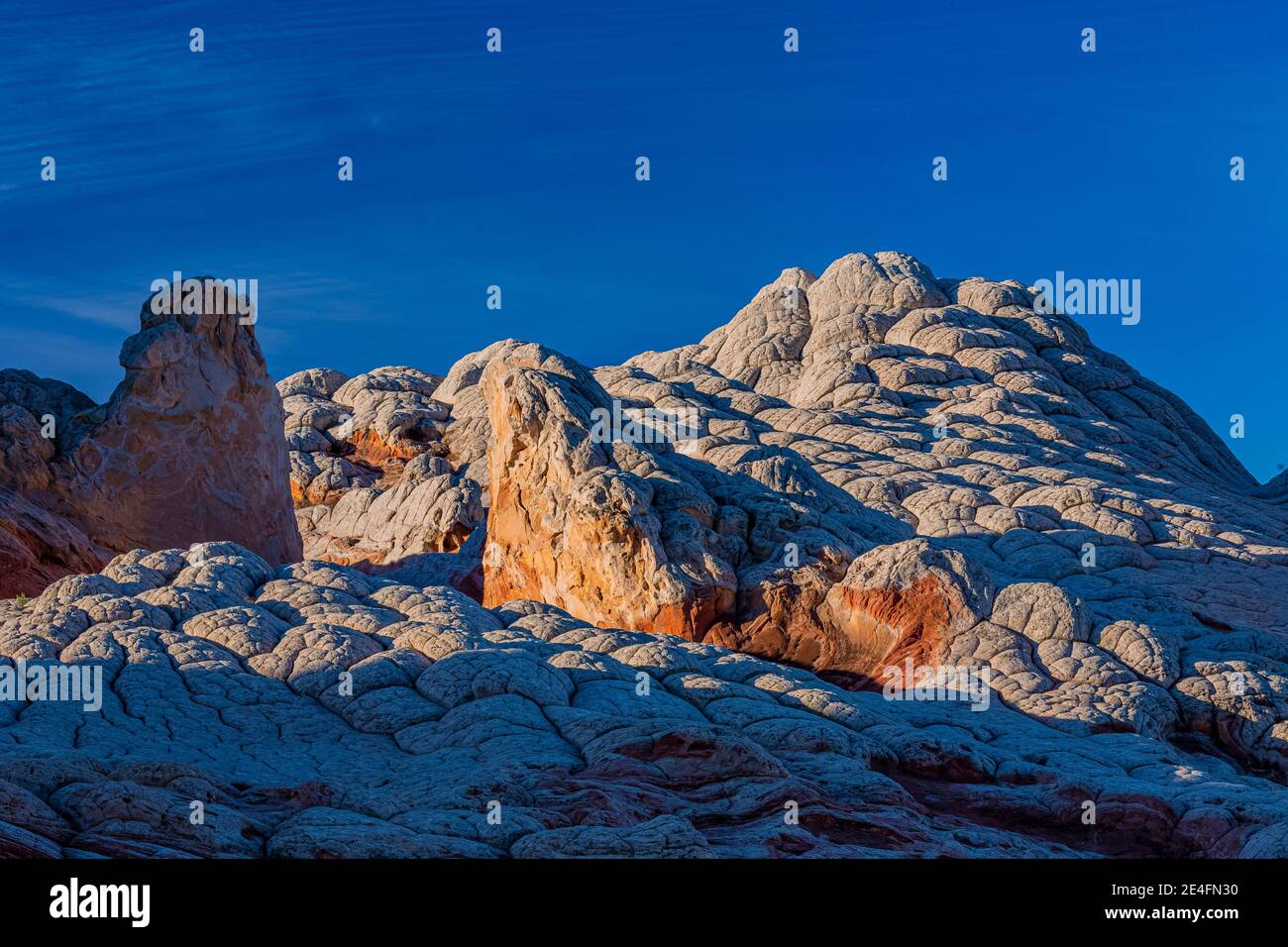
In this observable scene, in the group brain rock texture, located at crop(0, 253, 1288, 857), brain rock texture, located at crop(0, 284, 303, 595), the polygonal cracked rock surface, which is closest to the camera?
the polygonal cracked rock surface

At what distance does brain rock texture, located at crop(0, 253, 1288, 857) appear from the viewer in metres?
19.2

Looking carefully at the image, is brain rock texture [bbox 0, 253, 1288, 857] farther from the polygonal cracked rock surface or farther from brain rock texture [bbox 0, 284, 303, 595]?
brain rock texture [bbox 0, 284, 303, 595]

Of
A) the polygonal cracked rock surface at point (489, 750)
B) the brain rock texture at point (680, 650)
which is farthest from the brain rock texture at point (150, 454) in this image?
the polygonal cracked rock surface at point (489, 750)

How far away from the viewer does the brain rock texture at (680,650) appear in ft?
63.1

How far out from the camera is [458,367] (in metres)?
89.2

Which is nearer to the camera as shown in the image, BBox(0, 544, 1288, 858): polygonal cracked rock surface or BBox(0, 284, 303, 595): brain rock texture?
BBox(0, 544, 1288, 858): polygonal cracked rock surface

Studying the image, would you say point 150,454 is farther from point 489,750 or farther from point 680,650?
point 489,750

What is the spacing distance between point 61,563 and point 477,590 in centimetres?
1350

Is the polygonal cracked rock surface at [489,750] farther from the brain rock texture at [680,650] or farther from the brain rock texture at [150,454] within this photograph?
the brain rock texture at [150,454]

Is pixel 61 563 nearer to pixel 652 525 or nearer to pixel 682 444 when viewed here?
pixel 652 525

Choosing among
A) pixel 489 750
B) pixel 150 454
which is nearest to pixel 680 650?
pixel 489 750

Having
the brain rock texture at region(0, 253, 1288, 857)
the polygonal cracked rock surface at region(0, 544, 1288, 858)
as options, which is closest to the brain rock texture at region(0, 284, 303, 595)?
the brain rock texture at region(0, 253, 1288, 857)

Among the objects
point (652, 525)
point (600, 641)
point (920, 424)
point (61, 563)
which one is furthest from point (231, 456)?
point (920, 424)

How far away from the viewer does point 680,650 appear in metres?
30.8
